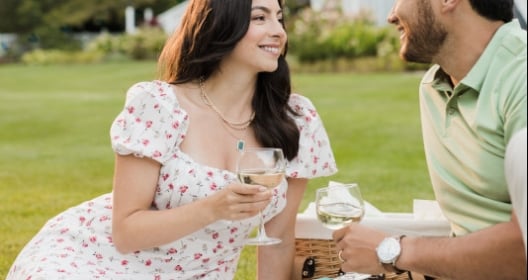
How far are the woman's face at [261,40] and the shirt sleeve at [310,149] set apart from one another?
0.92 ft

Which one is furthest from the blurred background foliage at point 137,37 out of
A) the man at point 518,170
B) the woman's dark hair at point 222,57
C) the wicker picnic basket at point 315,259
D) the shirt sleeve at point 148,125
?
the man at point 518,170

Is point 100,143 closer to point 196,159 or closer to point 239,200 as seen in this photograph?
point 196,159

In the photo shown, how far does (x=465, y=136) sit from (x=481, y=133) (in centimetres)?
12

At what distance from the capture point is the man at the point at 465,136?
2.85 metres

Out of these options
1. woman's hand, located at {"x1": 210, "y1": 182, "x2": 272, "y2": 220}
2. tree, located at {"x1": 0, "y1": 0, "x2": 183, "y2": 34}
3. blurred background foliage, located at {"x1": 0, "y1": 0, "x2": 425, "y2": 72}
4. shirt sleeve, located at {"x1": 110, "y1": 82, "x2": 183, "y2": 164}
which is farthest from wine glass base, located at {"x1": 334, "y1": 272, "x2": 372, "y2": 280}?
tree, located at {"x1": 0, "y1": 0, "x2": 183, "y2": 34}

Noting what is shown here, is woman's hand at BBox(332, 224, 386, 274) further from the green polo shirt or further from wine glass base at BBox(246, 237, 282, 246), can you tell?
wine glass base at BBox(246, 237, 282, 246)

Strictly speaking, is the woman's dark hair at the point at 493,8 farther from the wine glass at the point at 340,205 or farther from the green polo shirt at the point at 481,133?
the wine glass at the point at 340,205

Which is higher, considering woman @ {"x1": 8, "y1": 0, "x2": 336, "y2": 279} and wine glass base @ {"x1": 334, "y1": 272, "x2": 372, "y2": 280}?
woman @ {"x1": 8, "y1": 0, "x2": 336, "y2": 279}

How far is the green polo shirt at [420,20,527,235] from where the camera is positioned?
9.61ft

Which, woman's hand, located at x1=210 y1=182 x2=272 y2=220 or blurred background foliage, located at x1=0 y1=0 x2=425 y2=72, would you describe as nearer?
woman's hand, located at x1=210 y1=182 x2=272 y2=220

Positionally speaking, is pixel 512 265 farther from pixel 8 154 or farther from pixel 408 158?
pixel 8 154

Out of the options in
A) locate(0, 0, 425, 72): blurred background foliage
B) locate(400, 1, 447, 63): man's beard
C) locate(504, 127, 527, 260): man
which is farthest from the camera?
locate(0, 0, 425, 72): blurred background foliage

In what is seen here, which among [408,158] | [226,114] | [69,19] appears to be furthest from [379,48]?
[69,19]

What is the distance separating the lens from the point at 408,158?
9719 millimetres
